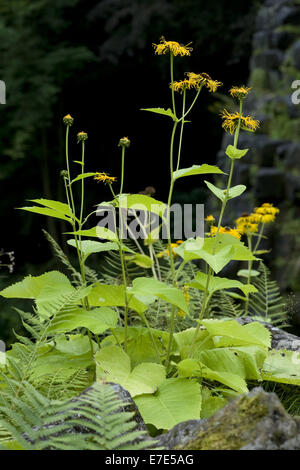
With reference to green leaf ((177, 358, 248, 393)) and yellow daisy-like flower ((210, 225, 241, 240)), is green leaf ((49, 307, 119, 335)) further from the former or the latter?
yellow daisy-like flower ((210, 225, 241, 240))

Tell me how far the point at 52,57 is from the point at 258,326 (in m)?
6.96

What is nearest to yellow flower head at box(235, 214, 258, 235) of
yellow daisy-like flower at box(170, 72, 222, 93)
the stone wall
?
yellow daisy-like flower at box(170, 72, 222, 93)

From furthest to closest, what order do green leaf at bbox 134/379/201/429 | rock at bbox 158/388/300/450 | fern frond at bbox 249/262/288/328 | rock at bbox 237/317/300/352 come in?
fern frond at bbox 249/262/288/328 → rock at bbox 237/317/300/352 → green leaf at bbox 134/379/201/429 → rock at bbox 158/388/300/450

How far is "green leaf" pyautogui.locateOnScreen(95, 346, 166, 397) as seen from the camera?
3.37 feet

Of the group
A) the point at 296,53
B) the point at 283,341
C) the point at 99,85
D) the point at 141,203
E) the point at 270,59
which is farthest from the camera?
the point at 99,85

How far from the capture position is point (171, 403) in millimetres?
1012

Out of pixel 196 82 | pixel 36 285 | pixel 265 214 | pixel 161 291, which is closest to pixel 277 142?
pixel 265 214

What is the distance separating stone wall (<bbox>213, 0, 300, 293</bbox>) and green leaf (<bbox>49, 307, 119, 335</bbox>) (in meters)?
3.17

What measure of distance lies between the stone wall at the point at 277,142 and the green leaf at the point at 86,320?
10.4 ft

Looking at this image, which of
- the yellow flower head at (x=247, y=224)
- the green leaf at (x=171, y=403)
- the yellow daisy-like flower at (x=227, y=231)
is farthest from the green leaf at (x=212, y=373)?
the yellow flower head at (x=247, y=224)

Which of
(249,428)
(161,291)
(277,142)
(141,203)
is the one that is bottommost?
(249,428)

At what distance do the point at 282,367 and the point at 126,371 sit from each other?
36 centimetres

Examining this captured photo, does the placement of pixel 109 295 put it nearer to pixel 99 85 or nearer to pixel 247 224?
pixel 247 224
